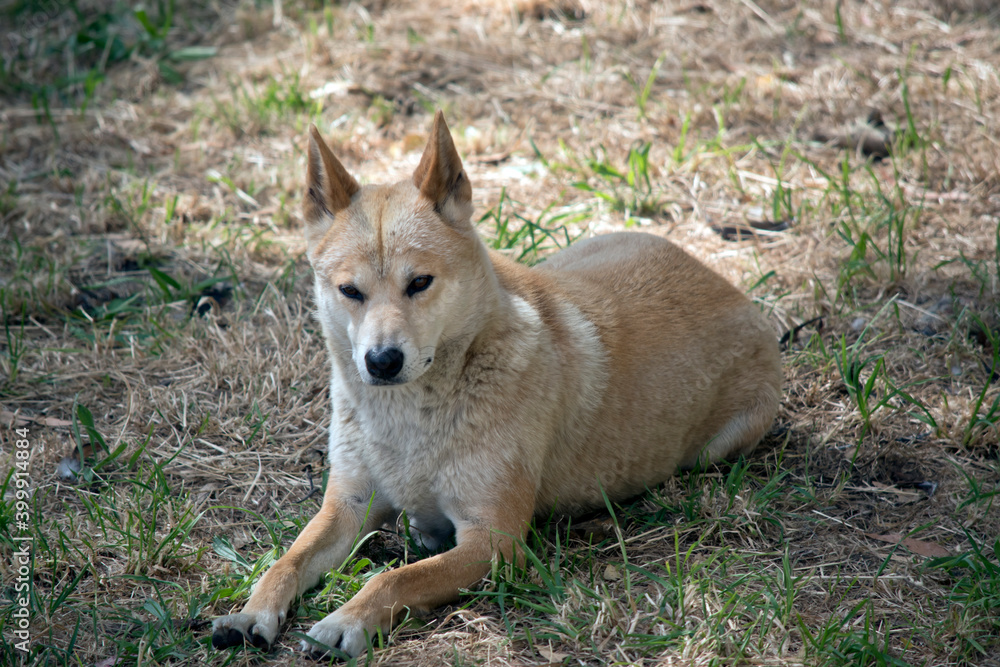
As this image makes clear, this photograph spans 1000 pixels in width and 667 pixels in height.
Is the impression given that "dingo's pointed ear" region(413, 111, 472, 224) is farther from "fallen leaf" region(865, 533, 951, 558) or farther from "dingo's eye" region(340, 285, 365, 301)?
"fallen leaf" region(865, 533, 951, 558)

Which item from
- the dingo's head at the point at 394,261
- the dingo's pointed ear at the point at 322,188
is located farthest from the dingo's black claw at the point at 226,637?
the dingo's pointed ear at the point at 322,188

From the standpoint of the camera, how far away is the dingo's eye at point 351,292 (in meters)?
2.76

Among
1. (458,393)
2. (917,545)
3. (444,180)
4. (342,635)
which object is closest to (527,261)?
(444,180)

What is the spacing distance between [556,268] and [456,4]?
4440 millimetres

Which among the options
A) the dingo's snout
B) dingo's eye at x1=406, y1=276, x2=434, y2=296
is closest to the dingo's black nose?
the dingo's snout

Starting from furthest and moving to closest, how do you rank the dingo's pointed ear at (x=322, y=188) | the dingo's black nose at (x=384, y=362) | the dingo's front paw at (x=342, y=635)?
1. the dingo's pointed ear at (x=322, y=188)
2. the dingo's black nose at (x=384, y=362)
3. the dingo's front paw at (x=342, y=635)

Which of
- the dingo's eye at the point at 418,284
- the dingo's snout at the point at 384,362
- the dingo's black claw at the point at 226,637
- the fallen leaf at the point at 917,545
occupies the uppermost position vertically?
the dingo's eye at the point at 418,284

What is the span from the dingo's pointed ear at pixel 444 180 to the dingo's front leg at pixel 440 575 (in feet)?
3.24

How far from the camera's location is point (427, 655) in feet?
→ 8.04

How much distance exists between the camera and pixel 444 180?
2914mm

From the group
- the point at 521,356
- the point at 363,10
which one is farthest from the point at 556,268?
the point at 363,10

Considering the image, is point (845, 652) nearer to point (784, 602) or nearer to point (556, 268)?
point (784, 602)

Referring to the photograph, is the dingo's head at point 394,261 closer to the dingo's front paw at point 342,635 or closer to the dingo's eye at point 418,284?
the dingo's eye at point 418,284

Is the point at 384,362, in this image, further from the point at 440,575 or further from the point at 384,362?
the point at 440,575
